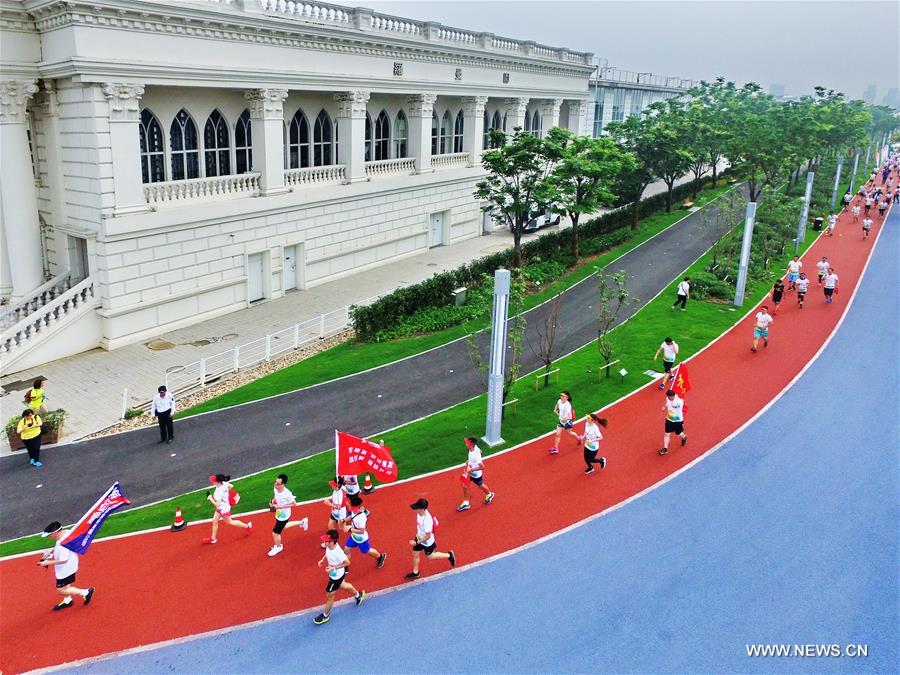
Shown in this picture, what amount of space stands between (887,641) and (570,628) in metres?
5.09

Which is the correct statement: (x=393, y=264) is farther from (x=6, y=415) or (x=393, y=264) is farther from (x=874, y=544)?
(x=874, y=544)

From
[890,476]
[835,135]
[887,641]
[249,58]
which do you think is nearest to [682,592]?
[887,641]

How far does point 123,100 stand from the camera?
2331 cm

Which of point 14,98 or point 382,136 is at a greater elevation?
point 14,98

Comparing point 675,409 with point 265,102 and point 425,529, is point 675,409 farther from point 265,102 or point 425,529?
point 265,102

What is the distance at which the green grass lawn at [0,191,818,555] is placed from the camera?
1505cm

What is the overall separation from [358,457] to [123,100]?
17.1m

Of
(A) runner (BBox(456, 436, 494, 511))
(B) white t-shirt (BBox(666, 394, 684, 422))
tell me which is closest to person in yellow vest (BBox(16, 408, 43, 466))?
(A) runner (BBox(456, 436, 494, 511))

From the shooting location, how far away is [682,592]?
12.3 meters

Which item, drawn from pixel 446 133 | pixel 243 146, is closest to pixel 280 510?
pixel 243 146

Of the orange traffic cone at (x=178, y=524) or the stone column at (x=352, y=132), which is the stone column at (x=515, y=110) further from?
the orange traffic cone at (x=178, y=524)

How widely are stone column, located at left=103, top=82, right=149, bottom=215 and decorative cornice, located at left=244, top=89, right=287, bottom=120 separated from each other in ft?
17.7

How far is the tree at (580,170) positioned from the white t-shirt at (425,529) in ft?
76.3

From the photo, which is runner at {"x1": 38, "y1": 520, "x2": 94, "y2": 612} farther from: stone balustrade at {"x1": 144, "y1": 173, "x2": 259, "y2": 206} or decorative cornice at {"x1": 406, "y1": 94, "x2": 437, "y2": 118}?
decorative cornice at {"x1": 406, "y1": 94, "x2": 437, "y2": 118}
